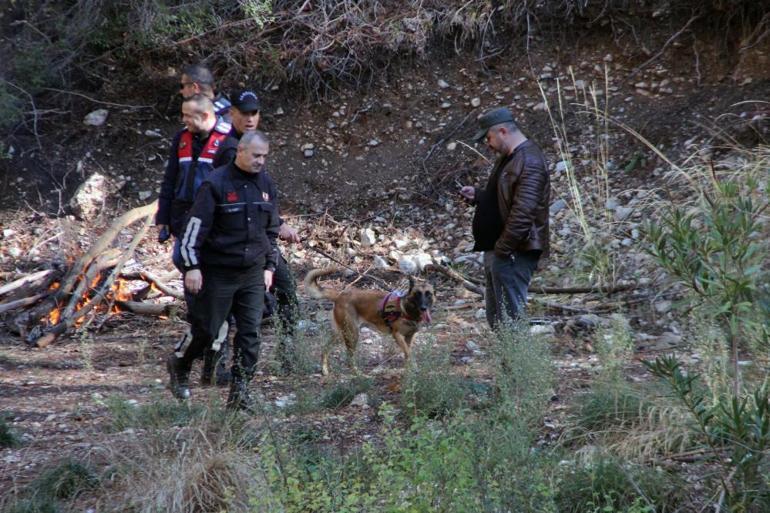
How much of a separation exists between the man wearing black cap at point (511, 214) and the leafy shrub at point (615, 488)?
5.17ft

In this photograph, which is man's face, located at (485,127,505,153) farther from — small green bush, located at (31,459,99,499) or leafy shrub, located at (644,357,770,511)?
small green bush, located at (31,459,99,499)

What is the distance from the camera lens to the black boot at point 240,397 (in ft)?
17.9

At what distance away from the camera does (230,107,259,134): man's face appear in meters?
6.46

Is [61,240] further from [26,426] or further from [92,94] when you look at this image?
[26,426]

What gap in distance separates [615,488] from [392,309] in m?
3.15

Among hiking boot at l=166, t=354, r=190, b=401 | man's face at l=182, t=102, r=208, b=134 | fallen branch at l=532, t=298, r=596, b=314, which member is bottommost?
hiking boot at l=166, t=354, r=190, b=401

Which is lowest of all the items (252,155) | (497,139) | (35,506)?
(35,506)

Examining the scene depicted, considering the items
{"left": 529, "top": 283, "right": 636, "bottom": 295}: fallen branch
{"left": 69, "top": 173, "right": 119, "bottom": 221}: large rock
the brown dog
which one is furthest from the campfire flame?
{"left": 529, "top": 283, "right": 636, "bottom": 295}: fallen branch

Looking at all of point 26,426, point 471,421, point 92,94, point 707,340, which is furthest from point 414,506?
point 92,94

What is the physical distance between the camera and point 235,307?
600 cm

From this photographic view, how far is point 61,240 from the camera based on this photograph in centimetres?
1059

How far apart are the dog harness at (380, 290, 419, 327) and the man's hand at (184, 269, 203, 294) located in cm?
198

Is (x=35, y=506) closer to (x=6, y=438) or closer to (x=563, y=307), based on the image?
(x=6, y=438)

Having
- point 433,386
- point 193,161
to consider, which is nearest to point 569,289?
point 433,386
